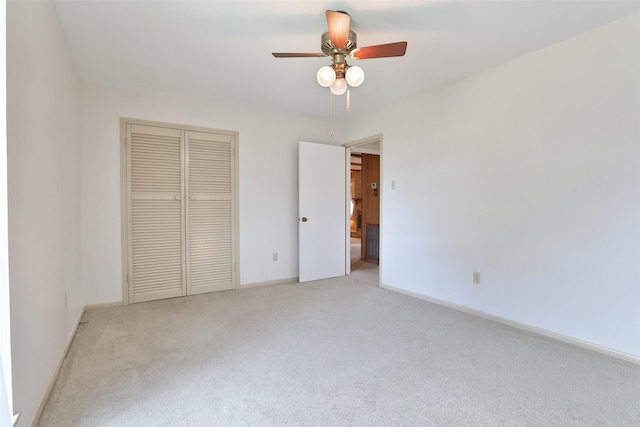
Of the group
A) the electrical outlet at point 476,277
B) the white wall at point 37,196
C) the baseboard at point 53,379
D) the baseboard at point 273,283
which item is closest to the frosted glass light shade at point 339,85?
the white wall at point 37,196

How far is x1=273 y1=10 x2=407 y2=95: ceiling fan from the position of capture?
6.08 ft

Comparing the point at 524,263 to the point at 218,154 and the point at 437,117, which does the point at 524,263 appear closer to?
the point at 437,117

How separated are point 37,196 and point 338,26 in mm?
1914

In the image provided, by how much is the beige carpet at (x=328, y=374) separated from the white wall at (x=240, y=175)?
0.74 meters

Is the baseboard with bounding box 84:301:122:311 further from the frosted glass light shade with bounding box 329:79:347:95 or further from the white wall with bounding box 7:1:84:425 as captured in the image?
the frosted glass light shade with bounding box 329:79:347:95

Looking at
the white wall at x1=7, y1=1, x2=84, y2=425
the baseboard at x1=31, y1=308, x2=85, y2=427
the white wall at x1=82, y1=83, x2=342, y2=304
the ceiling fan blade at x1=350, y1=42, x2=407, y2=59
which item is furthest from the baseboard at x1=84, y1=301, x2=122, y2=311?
the ceiling fan blade at x1=350, y1=42, x2=407, y2=59

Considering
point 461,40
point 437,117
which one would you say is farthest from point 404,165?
point 461,40

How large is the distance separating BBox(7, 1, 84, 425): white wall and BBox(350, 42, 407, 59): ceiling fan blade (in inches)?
68.7

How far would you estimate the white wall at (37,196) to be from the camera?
1305mm

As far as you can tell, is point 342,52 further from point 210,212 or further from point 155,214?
point 155,214

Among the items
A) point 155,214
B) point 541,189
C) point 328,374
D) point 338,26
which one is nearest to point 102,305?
point 155,214

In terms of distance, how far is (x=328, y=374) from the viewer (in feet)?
6.20

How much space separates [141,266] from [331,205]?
2.51 metres

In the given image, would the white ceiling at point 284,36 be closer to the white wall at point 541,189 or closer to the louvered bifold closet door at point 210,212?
the white wall at point 541,189
